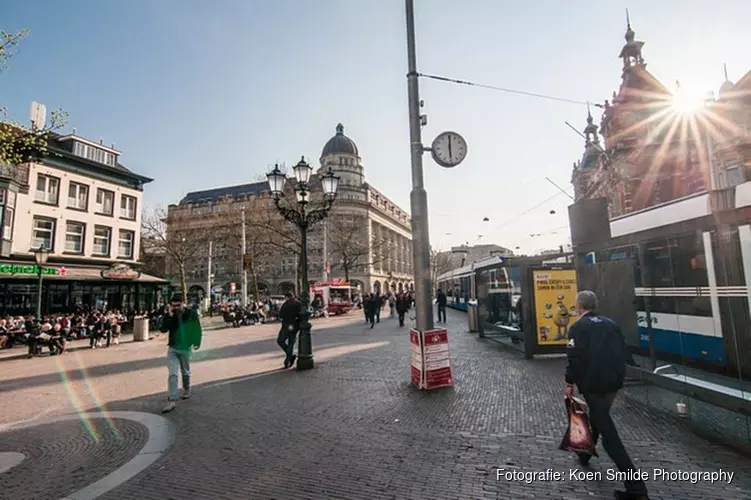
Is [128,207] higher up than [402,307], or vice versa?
[128,207]

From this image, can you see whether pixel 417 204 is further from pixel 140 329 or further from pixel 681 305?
pixel 140 329

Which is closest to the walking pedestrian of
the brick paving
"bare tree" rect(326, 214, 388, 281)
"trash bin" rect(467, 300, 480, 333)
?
"trash bin" rect(467, 300, 480, 333)

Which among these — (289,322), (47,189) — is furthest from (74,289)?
(289,322)

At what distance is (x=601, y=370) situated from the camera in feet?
11.4

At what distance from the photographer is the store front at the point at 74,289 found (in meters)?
21.3

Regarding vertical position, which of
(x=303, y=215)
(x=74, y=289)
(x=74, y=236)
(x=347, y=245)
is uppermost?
(x=347, y=245)

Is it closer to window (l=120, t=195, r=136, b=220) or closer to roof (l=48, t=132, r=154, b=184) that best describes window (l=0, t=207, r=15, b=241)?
roof (l=48, t=132, r=154, b=184)

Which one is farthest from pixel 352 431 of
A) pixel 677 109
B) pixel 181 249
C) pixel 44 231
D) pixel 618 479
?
pixel 677 109

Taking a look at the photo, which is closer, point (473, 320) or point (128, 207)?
point (473, 320)

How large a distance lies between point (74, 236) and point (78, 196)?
280 cm

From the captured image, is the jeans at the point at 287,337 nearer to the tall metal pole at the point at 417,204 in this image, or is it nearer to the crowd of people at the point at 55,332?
the tall metal pole at the point at 417,204

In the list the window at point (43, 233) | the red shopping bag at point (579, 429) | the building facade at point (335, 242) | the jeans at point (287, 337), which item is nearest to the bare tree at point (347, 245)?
the building facade at point (335, 242)

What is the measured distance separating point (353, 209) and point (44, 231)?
44.7 m

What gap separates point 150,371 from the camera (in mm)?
10211
